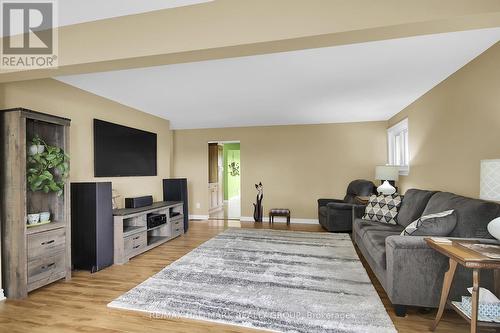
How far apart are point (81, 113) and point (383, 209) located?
454 centimetres

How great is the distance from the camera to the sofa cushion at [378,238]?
241 centimetres

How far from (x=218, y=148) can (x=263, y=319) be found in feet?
21.5

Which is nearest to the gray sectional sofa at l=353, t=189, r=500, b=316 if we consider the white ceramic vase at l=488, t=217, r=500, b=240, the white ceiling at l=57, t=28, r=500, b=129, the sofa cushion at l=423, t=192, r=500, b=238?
the sofa cushion at l=423, t=192, r=500, b=238

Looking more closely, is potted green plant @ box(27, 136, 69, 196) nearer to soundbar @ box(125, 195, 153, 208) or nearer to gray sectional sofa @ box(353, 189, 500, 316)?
soundbar @ box(125, 195, 153, 208)

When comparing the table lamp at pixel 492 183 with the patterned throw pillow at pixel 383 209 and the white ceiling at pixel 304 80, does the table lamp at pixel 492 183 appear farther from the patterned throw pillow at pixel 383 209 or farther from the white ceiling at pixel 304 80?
the patterned throw pillow at pixel 383 209

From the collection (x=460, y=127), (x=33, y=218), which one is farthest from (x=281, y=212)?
(x=33, y=218)

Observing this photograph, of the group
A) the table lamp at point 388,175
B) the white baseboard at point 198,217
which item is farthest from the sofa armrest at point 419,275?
the white baseboard at point 198,217

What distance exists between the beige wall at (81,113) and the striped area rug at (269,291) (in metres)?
1.79

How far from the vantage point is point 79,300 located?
7.79 feet

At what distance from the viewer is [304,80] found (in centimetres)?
312

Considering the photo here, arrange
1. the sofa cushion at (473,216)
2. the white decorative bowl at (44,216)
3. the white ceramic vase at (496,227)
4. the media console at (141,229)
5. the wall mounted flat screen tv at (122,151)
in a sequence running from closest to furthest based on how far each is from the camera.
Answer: the white ceramic vase at (496,227) < the sofa cushion at (473,216) < the white decorative bowl at (44,216) < the media console at (141,229) < the wall mounted flat screen tv at (122,151)

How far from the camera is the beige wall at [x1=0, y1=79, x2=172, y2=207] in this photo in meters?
2.76

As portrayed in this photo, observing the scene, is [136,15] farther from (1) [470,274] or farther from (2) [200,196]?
(2) [200,196]

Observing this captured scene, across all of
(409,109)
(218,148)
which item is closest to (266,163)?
(218,148)
